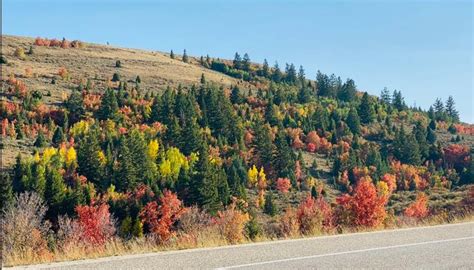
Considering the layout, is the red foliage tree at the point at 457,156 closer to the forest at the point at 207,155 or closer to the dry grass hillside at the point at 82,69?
the forest at the point at 207,155

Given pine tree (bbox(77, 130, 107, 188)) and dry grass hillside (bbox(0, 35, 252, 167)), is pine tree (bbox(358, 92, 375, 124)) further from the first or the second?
pine tree (bbox(77, 130, 107, 188))

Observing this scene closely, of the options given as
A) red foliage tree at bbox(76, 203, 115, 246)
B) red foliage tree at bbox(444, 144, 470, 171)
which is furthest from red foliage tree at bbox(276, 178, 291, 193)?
red foliage tree at bbox(444, 144, 470, 171)

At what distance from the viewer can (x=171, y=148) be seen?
378 feet

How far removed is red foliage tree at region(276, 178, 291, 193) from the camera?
362ft

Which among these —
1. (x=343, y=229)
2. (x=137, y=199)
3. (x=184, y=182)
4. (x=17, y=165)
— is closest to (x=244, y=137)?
(x=184, y=182)

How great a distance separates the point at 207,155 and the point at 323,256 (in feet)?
304

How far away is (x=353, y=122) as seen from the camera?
15538cm

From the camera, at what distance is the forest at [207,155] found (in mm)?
77062

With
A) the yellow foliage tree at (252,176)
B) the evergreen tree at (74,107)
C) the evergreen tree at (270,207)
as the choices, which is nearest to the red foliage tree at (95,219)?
the evergreen tree at (270,207)

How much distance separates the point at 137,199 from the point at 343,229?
246 feet

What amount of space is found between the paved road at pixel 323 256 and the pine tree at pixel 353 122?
482ft

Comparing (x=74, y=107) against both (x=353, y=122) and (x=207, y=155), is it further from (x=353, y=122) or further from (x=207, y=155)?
(x=353, y=122)

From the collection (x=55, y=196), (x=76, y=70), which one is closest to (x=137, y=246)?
(x=55, y=196)

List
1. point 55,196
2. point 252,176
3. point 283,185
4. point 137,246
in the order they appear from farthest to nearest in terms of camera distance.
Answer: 1. point 252,176
2. point 283,185
3. point 55,196
4. point 137,246
